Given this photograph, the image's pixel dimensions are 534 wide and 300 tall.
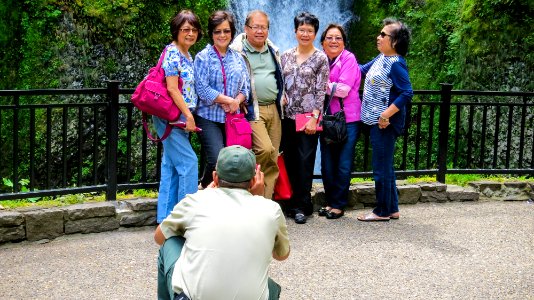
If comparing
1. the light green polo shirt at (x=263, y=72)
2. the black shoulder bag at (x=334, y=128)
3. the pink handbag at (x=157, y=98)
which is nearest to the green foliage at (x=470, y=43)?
the black shoulder bag at (x=334, y=128)

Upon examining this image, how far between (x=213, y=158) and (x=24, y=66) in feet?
26.6

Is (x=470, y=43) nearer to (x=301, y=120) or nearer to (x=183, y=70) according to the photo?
(x=301, y=120)

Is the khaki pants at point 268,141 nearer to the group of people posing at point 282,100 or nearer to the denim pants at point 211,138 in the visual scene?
the group of people posing at point 282,100

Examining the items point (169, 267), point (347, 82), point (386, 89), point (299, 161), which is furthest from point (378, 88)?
point (169, 267)

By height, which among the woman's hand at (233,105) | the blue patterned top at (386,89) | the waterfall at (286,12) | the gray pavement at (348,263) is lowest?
the gray pavement at (348,263)

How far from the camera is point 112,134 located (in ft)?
24.6

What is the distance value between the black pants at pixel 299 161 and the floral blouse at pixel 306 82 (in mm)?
234

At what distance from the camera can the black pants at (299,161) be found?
775cm

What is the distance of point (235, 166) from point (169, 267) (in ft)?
2.11

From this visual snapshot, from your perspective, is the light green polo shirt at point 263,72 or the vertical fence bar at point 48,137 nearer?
the vertical fence bar at point 48,137

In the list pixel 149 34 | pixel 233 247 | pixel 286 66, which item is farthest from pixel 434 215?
pixel 149 34

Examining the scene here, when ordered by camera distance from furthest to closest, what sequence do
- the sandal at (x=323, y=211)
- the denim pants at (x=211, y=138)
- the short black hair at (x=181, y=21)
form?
the sandal at (x=323, y=211)
the denim pants at (x=211, y=138)
the short black hair at (x=181, y=21)

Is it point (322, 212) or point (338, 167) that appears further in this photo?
point (322, 212)

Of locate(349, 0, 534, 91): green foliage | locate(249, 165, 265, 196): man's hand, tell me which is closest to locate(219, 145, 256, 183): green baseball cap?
locate(249, 165, 265, 196): man's hand
